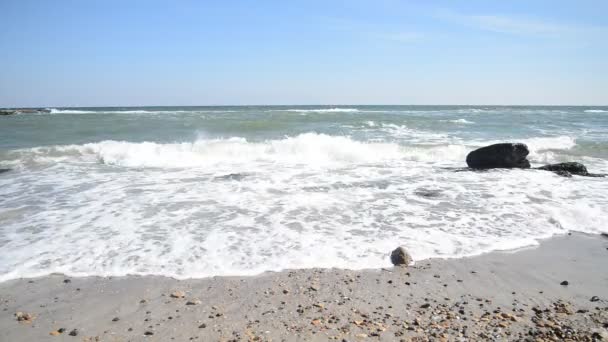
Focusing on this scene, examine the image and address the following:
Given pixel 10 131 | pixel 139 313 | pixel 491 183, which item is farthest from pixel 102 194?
pixel 10 131

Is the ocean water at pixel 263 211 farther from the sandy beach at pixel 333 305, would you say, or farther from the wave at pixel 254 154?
the sandy beach at pixel 333 305

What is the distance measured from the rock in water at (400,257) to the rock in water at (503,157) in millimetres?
7678

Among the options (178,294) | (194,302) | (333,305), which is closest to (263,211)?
(178,294)

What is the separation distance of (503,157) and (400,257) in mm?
7949

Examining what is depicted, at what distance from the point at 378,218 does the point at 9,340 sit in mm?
4853

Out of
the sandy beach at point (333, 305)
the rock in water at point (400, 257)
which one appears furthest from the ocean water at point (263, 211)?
the sandy beach at point (333, 305)

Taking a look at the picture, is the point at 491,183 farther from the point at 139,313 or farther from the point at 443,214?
the point at 139,313

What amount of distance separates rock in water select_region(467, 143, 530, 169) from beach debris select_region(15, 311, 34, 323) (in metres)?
10.8

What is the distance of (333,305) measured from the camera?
3.70 meters

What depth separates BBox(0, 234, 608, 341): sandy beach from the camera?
128 inches

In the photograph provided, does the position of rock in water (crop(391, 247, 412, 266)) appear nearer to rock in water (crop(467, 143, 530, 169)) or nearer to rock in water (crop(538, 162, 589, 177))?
rock in water (crop(538, 162, 589, 177))

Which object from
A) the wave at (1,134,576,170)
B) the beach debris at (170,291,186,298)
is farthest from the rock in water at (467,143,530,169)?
the beach debris at (170,291,186,298)

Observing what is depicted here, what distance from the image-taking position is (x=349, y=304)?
3.71 meters

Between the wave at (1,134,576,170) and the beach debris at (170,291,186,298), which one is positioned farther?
the wave at (1,134,576,170)
